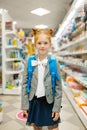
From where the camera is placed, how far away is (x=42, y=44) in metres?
1.73

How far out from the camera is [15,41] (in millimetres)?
5297

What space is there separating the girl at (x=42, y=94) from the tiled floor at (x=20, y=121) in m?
1.17

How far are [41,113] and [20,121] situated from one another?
1533mm

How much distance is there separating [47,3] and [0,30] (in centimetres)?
282

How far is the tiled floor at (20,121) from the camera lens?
2.92 metres

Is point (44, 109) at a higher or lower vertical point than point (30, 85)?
lower

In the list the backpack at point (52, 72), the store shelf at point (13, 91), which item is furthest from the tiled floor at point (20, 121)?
the backpack at point (52, 72)

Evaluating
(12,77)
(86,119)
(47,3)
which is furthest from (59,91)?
(47,3)

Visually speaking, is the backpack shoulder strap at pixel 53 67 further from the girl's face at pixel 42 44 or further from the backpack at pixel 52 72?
the girl's face at pixel 42 44

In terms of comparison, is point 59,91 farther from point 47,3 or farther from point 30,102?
point 47,3

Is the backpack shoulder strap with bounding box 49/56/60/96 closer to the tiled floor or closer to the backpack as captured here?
the backpack

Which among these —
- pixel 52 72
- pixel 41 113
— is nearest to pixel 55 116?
pixel 41 113

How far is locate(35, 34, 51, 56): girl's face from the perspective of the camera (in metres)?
1.73

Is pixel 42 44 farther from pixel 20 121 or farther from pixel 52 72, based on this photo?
pixel 20 121
